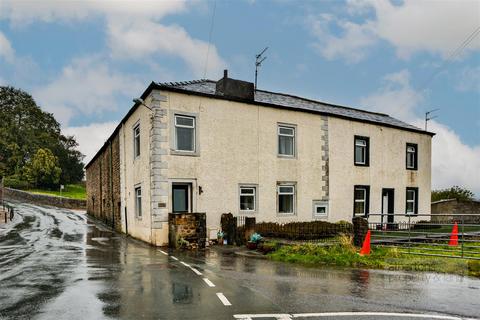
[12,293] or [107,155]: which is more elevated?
[107,155]

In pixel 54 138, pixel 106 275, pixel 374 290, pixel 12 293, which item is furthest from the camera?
pixel 54 138

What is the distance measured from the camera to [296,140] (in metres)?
20.2

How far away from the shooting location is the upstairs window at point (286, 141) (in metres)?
19.9

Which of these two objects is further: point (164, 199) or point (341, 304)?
point (164, 199)

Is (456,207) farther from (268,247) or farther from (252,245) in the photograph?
(268,247)

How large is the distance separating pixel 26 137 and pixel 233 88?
64619 mm

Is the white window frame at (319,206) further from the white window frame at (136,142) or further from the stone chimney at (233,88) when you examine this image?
the white window frame at (136,142)

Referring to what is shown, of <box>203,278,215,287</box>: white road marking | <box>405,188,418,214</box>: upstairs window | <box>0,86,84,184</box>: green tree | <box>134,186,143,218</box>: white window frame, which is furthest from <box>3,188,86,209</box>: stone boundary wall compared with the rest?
<box>203,278,215,287</box>: white road marking

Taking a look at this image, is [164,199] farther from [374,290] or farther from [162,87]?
[374,290]

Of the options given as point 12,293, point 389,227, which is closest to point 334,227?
point 389,227

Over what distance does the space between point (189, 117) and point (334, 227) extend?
8.62 meters

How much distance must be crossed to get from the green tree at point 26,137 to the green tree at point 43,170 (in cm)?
343

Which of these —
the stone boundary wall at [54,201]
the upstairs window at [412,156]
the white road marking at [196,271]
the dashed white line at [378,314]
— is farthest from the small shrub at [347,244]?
the stone boundary wall at [54,201]

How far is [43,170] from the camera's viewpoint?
61312 millimetres
